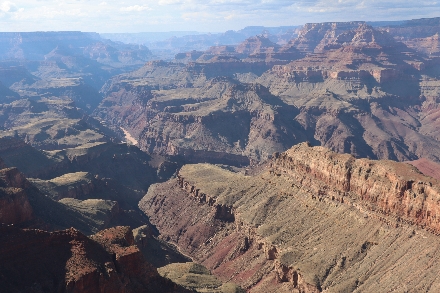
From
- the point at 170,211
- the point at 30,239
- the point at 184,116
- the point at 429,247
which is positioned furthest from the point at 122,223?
the point at 184,116

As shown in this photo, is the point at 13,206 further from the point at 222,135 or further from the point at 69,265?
the point at 222,135

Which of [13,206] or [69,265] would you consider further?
[13,206]

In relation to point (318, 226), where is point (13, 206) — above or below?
above

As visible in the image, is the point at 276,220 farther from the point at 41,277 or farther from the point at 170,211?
the point at 41,277

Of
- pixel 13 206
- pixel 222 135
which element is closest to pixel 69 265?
pixel 13 206

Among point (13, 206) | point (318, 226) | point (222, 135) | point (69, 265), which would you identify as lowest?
point (222, 135)

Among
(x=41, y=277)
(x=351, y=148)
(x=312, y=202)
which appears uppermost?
(x=41, y=277)
